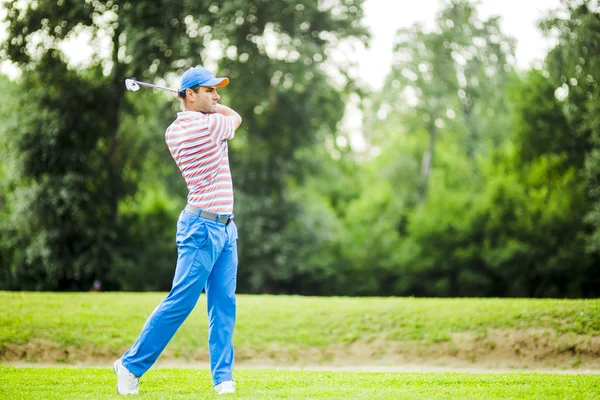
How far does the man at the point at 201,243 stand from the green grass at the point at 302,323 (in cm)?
442

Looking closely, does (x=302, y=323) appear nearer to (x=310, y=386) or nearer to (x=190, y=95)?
(x=310, y=386)

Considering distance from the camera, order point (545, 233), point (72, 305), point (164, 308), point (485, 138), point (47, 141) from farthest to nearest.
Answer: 1. point (485, 138)
2. point (545, 233)
3. point (47, 141)
4. point (72, 305)
5. point (164, 308)

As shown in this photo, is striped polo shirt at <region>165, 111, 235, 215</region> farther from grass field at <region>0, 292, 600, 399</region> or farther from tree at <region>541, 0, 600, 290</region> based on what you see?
tree at <region>541, 0, 600, 290</region>

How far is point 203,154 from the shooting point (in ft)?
18.8

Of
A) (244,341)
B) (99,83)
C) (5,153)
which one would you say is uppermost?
(99,83)

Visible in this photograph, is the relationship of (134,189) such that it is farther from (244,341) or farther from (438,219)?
(244,341)

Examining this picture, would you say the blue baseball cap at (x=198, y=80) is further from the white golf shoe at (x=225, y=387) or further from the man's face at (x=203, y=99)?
the white golf shoe at (x=225, y=387)

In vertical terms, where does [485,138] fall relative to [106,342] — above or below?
above

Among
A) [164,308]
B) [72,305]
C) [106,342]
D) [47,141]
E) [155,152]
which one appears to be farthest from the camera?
[155,152]

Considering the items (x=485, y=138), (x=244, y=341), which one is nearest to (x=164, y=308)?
(x=244, y=341)

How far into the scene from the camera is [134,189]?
2664 centimetres

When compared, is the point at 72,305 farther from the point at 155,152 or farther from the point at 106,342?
the point at 155,152

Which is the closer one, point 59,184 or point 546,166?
point 59,184

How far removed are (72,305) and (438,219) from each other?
23.2 metres
